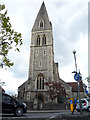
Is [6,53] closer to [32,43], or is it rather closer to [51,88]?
[51,88]

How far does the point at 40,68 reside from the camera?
33.6m

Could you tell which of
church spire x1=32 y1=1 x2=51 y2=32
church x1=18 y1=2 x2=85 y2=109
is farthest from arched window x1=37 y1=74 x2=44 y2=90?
church spire x1=32 y1=1 x2=51 y2=32

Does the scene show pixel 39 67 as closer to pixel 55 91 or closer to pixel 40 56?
pixel 40 56

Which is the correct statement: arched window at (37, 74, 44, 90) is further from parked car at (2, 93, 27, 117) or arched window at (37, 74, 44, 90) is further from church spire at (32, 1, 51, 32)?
parked car at (2, 93, 27, 117)

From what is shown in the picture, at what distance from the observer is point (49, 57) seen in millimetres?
34562

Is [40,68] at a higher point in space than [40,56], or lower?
lower

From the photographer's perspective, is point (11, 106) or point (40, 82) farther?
point (40, 82)

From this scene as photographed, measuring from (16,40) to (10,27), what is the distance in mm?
983

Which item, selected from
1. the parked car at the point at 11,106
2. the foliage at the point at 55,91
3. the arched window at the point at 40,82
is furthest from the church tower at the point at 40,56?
the parked car at the point at 11,106

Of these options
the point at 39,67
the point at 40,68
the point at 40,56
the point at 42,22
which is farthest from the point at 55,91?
the point at 42,22

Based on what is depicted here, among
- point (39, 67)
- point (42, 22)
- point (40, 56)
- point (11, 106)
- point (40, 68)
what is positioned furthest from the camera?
point (42, 22)

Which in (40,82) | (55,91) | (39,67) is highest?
(39,67)

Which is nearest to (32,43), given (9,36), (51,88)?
(51,88)

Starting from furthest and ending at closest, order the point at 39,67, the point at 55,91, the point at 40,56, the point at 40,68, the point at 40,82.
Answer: the point at 40,56
the point at 39,67
the point at 40,68
the point at 40,82
the point at 55,91
